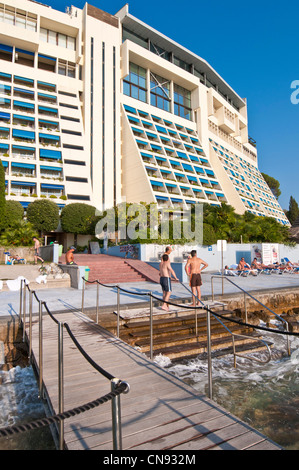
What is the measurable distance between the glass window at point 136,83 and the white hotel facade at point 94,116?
0.15 meters

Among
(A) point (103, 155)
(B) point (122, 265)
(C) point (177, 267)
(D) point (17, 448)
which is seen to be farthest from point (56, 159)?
(D) point (17, 448)

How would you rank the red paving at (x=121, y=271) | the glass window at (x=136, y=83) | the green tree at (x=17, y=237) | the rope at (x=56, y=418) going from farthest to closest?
the glass window at (x=136, y=83) → the green tree at (x=17, y=237) → the red paving at (x=121, y=271) → the rope at (x=56, y=418)

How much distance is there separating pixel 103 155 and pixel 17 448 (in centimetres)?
3655

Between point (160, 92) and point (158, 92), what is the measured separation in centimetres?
51

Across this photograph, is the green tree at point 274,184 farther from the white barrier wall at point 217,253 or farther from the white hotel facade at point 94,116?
the white barrier wall at point 217,253

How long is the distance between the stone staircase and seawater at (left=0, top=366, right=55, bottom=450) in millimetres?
2296

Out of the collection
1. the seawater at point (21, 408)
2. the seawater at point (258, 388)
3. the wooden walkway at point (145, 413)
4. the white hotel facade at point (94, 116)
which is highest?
the white hotel facade at point (94, 116)

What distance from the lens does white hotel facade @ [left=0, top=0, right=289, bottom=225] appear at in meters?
33.2

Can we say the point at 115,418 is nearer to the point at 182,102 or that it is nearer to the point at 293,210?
the point at 182,102

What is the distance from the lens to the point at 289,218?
7081 centimetres

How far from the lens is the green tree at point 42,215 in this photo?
28.2m

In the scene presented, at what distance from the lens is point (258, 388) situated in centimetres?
514

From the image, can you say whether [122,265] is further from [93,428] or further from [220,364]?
[93,428]

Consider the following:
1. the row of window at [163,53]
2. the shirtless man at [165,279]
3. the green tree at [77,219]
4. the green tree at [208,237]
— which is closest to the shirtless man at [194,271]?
the shirtless man at [165,279]
